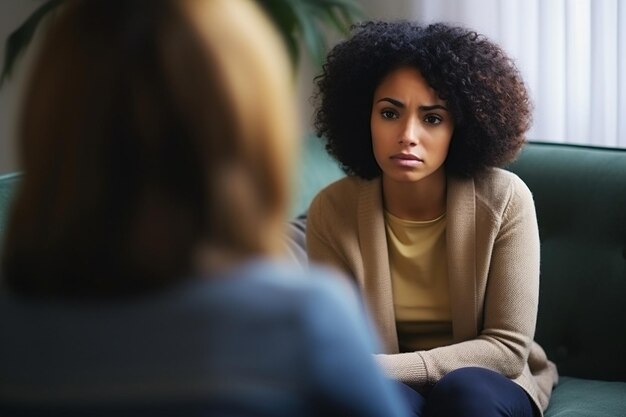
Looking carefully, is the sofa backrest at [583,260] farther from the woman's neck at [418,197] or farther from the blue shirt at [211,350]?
the blue shirt at [211,350]

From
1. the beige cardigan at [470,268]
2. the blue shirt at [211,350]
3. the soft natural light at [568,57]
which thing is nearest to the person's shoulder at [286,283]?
the blue shirt at [211,350]

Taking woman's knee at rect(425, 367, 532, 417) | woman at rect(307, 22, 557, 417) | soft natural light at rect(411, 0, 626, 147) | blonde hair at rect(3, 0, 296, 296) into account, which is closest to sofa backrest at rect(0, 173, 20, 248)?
woman at rect(307, 22, 557, 417)

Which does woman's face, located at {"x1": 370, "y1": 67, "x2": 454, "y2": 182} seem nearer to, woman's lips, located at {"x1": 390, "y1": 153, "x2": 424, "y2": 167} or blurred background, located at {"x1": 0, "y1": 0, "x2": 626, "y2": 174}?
woman's lips, located at {"x1": 390, "y1": 153, "x2": 424, "y2": 167}

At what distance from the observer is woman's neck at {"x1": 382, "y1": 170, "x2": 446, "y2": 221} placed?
2150mm

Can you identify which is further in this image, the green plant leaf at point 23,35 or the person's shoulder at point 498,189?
the green plant leaf at point 23,35

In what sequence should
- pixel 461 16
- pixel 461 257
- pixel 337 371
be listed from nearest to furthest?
pixel 337 371, pixel 461 257, pixel 461 16

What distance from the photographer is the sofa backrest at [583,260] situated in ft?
7.65

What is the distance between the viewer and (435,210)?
216 centimetres

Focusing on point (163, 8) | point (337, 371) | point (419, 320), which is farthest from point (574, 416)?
point (163, 8)

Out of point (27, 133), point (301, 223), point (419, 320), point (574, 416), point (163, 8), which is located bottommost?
point (574, 416)

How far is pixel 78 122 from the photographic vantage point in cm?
98

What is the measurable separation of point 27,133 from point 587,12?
6.94 feet

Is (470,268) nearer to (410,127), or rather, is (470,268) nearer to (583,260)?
(410,127)

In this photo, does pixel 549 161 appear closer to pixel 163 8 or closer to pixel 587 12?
pixel 587 12
